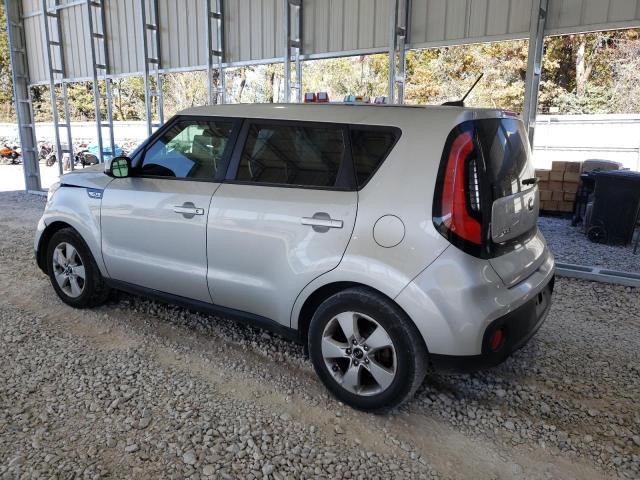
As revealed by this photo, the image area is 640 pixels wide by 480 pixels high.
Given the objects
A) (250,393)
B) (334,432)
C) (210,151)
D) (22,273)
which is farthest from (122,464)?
(22,273)

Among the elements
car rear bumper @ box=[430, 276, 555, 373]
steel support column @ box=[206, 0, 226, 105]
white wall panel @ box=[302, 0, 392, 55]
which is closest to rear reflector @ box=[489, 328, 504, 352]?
car rear bumper @ box=[430, 276, 555, 373]

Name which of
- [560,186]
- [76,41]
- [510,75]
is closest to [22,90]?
[76,41]

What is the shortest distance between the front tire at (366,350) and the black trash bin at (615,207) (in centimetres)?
536

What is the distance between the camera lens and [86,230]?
12.3 feet

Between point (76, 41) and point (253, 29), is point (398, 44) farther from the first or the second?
point (76, 41)

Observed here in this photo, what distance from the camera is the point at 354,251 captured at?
2.50 metres

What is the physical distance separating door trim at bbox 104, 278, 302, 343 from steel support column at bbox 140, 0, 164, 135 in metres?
5.82

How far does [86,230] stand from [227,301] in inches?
56.0

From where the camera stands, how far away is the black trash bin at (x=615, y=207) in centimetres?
641

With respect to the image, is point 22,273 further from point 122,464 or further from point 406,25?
point 406,25

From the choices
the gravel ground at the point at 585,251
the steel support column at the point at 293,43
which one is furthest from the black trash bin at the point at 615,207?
the steel support column at the point at 293,43

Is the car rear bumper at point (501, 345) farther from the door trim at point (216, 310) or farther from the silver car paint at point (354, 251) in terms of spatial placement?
the door trim at point (216, 310)

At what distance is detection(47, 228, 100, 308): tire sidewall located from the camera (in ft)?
12.7

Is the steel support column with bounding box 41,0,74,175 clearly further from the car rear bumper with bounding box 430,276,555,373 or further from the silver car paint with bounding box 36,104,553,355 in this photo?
the car rear bumper with bounding box 430,276,555,373
